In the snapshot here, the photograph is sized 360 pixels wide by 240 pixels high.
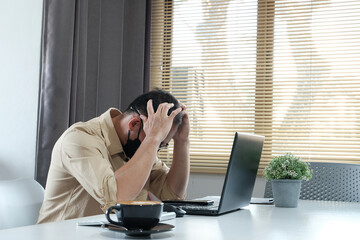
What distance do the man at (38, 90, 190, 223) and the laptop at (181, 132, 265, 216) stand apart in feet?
0.80

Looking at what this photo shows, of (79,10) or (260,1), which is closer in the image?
(79,10)

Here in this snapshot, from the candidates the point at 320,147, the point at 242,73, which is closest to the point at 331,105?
the point at 320,147

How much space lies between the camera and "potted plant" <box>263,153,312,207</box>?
1.78 m

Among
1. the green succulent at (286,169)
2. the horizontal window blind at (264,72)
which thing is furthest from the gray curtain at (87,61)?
the green succulent at (286,169)

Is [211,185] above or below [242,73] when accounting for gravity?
below

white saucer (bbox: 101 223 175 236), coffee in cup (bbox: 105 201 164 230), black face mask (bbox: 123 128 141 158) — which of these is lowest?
white saucer (bbox: 101 223 175 236)

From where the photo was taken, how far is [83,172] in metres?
1.62

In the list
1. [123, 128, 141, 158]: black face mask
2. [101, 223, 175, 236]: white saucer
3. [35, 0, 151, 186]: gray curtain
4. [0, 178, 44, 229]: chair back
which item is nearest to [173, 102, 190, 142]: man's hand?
[123, 128, 141, 158]: black face mask

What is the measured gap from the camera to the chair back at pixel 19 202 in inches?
57.0

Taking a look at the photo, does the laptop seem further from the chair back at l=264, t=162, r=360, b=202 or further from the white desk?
the chair back at l=264, t=162, r=360, b=202

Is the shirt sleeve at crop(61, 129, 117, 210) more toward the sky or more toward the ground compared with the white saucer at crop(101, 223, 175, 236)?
more toward the sky

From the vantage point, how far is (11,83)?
2719 millimetres

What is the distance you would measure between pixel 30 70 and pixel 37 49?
129mm

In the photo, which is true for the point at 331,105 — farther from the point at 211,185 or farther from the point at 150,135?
the point at 150,135
